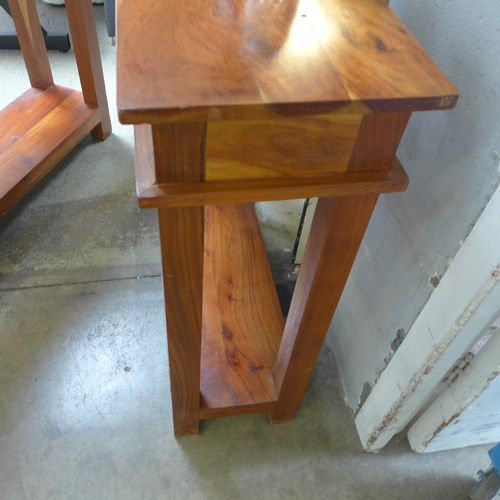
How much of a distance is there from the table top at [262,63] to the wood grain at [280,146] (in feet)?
0.14

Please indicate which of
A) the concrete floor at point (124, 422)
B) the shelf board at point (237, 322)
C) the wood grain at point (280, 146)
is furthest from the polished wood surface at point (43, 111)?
the wood grain at point (280, 146)

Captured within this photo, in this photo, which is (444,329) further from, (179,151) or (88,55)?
(88,55)

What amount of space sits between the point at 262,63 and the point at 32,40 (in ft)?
4.64

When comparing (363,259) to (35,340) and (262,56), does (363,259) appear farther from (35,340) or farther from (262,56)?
(35,340)

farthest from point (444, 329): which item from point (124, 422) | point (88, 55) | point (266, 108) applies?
point (88, 55)

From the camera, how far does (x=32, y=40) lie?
1598mm

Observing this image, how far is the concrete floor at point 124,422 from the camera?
1.10m

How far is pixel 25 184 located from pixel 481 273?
4.45 ft

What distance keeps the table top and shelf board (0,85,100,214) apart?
108cm

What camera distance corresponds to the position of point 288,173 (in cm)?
59

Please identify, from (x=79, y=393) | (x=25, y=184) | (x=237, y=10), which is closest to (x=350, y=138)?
(x=237, y=10)

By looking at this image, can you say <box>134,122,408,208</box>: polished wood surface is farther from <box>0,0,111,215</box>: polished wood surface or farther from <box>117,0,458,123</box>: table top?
<box>0,0,111,215</box>: polished wood surface

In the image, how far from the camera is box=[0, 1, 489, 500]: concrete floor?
1.10 meters

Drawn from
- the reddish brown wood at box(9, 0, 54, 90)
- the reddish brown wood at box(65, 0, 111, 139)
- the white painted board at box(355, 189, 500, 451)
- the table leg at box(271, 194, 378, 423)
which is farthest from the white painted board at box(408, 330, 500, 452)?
the reddish brown wood at box(9, 0, 54, 90)
